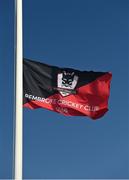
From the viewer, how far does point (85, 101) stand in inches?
685

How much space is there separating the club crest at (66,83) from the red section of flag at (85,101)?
15 cm

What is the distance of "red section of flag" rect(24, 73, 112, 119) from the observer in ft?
55.8

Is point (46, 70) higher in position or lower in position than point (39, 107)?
higher

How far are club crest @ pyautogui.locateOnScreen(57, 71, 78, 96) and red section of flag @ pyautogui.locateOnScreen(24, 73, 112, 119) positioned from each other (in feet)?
0.48
